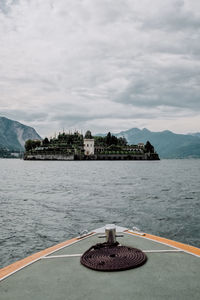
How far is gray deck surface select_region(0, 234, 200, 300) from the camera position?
5426 millimetres

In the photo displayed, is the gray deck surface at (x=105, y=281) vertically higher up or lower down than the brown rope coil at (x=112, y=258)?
Result: lower down

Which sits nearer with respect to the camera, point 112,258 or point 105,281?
point 105,281

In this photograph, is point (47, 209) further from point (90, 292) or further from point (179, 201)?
point (90, 292)

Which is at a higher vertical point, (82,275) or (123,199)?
(82,275)

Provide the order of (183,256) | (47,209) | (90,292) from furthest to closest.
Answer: (47,209) < (183,256) < (90,292)

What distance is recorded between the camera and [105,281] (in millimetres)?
6000

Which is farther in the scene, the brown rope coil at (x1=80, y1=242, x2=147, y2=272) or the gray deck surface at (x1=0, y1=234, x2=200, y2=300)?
the brown rope coil at (x1=80, y1=242, x2=147, y2=272)

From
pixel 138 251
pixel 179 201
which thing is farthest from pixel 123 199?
pixel 138 251

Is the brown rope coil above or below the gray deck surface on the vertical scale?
above

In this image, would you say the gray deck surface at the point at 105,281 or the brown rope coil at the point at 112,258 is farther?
the brown rope coil at the point at 112,258

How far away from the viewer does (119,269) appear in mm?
6508

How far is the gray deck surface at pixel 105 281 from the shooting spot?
5.43 meters

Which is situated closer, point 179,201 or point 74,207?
point 74,207

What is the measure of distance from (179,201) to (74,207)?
11.2 meters
